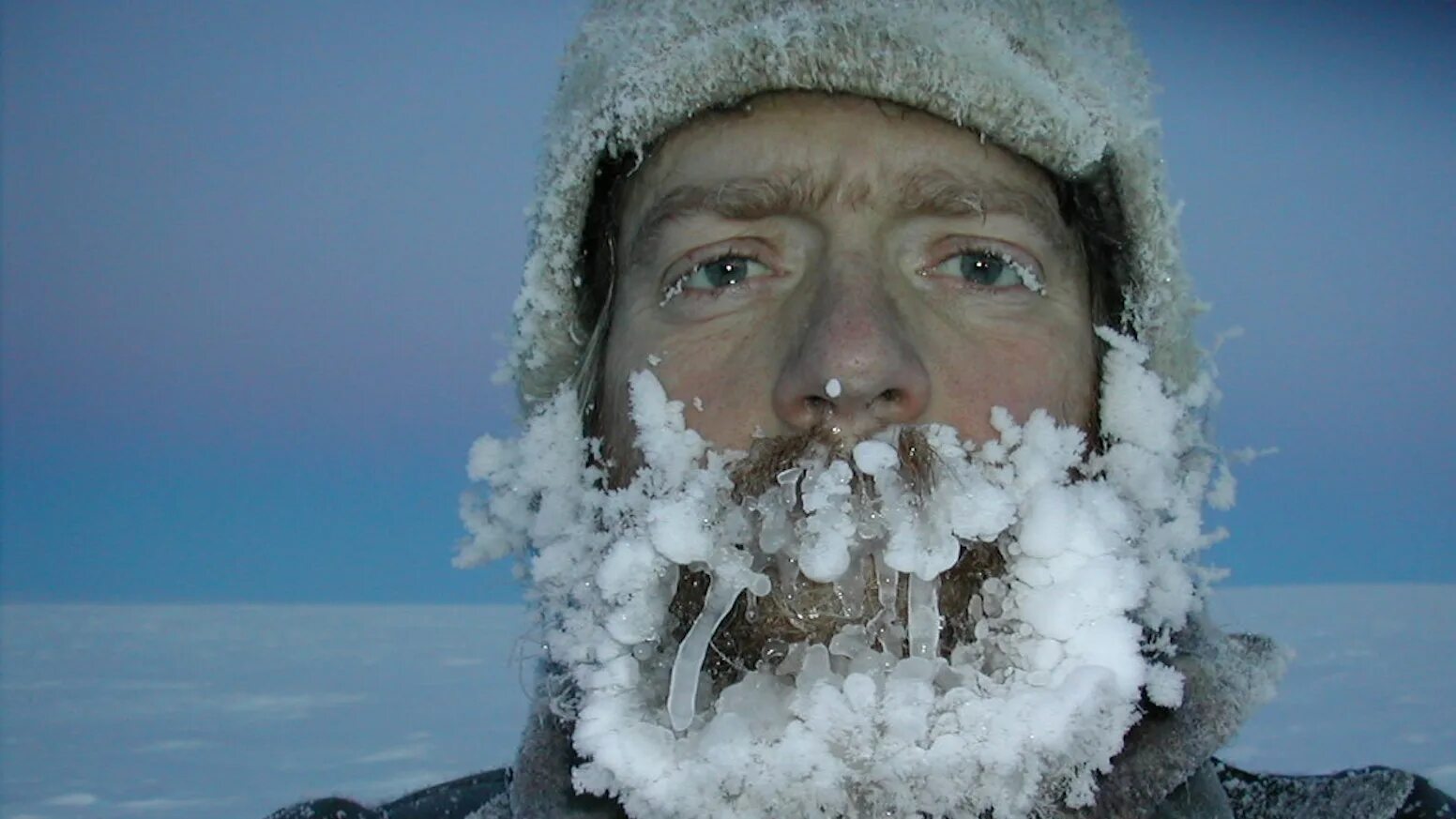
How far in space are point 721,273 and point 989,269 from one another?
1.13 ft

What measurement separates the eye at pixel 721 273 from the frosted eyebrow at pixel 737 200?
0.06 metres

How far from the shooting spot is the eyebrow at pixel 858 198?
142cm

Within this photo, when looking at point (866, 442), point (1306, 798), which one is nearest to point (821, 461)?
point (866, 442)

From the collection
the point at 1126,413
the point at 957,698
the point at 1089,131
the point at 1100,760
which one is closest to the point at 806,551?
the point at 957,698

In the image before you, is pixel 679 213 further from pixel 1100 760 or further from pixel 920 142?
pixel 1100 760

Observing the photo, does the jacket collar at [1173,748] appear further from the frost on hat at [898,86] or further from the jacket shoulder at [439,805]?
the frost on hat at [898,86]

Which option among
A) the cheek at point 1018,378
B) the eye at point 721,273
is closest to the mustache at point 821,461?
the cheek at point 1018,378

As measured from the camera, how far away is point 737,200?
57.1 inches

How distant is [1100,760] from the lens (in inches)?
42.9

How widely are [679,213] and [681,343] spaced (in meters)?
0.19

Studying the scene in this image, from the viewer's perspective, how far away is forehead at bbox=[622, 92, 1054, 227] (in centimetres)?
142

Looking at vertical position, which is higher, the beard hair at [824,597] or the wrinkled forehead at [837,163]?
the wrinkled forehead at [837,163]

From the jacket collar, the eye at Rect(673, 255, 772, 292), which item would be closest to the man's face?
the eye at Rect(673, 255, 772, 292)

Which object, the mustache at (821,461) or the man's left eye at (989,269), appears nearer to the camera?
the mustache at (821,461)
